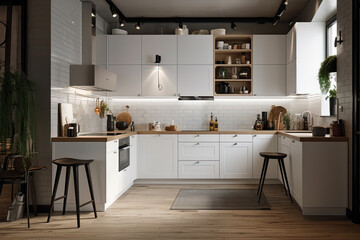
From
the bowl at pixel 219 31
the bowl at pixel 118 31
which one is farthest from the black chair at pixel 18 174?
the bowl at pixel 219 31

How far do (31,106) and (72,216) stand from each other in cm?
136

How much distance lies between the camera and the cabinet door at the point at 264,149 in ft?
20.3

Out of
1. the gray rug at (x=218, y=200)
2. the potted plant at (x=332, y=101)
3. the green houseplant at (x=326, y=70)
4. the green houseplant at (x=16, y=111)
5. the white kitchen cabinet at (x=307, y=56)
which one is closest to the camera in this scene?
the green houseplant at (x=16, y=111)

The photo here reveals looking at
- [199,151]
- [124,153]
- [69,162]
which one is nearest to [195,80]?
[199,151]

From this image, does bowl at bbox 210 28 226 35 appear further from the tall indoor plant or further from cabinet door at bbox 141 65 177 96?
the tall indoor plant

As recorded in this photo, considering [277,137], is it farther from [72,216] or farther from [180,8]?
[72,216]

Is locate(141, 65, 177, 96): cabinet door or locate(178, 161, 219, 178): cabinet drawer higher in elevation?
locate(141, 65, 177, 96): cabinet door

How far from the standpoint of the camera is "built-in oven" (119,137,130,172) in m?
5.17

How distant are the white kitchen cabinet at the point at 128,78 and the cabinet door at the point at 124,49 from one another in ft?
0.35

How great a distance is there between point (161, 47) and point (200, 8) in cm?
97

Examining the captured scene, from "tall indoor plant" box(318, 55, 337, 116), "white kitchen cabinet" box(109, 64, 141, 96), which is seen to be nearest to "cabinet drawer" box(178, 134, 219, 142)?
"white kitchen cabinet" box(109, 64, 141, 96)

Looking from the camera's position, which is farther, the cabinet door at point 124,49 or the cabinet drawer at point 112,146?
the cabinet door at point 124,49

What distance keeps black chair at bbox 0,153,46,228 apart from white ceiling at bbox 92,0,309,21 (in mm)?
2773

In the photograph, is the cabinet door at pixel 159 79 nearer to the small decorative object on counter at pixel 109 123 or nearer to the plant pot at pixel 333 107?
the small decorative object on counter at pixel 109 123
